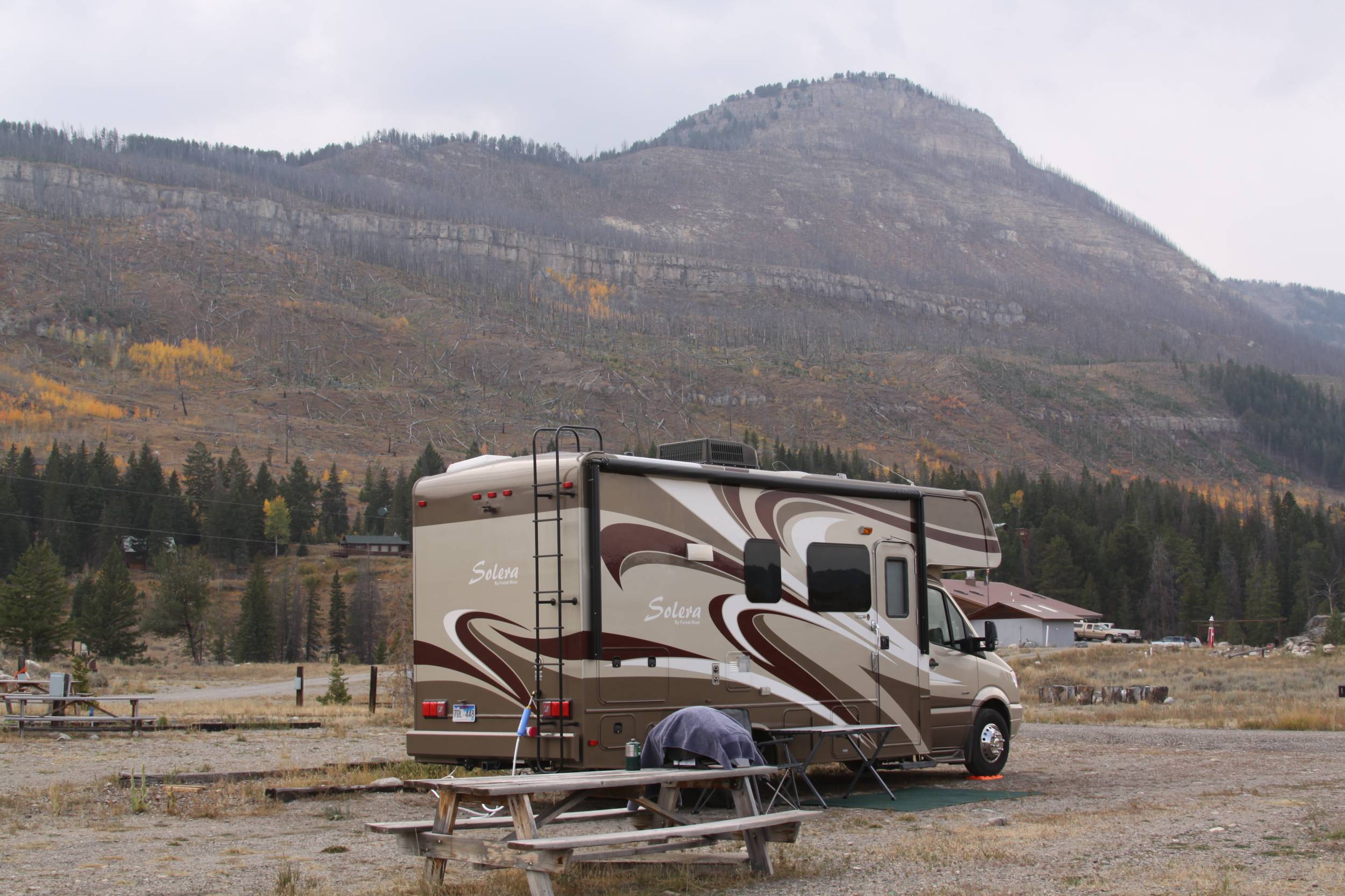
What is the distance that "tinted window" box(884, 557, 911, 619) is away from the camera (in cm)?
1357

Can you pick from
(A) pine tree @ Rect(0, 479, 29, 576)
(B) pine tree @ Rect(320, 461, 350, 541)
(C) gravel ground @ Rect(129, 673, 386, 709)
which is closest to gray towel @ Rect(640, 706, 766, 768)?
(C) gravel ground @ Rect(129, 673, 386, 709)

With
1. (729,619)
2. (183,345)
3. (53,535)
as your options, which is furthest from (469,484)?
(183,345)

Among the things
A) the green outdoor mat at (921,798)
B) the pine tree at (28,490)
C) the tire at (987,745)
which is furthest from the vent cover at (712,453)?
the pine tree at (28,490)

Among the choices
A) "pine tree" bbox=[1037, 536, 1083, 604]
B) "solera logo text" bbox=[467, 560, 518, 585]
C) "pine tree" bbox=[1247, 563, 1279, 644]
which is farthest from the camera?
"pine tree" bbox=[1037, 536, 1083, 604]

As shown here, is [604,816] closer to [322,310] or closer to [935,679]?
[935,679]

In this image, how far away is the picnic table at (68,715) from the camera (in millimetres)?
20562

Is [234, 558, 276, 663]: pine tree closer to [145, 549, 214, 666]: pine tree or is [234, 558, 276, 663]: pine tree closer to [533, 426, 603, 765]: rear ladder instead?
[145, 549, 214, 666]: pine tree

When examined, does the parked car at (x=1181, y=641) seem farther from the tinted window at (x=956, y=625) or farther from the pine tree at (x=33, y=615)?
the tinted window at (x=956, y=625)

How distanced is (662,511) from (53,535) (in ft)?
320

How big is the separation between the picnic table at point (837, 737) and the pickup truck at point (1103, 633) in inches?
2696

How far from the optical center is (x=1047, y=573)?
313 ft

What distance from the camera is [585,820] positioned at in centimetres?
861

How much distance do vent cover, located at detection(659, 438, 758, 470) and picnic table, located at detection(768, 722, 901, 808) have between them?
2693 millimetres

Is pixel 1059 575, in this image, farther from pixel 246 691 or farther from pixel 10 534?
pixel 10 534
